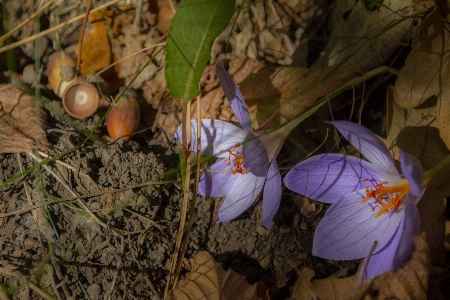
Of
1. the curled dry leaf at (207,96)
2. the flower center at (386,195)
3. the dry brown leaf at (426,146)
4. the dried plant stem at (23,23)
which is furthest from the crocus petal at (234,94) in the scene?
the dried plant stem at (23,23)

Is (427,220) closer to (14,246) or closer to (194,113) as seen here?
(194,113)

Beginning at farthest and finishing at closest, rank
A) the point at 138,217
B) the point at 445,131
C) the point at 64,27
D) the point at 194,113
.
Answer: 1. the point at 64,27
2. the point at 194,113
3. the point at 138,217
4. the point at 445,131

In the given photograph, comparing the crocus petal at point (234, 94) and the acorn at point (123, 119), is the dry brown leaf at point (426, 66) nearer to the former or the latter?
the crocus petal at point (234, 94)

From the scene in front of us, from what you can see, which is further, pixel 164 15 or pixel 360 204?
pixel 164 15

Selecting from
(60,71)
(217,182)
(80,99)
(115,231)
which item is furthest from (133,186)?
(60,71)

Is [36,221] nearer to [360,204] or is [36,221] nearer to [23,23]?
[23,23]

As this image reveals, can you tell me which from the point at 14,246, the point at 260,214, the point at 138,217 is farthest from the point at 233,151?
the point at 14,246
